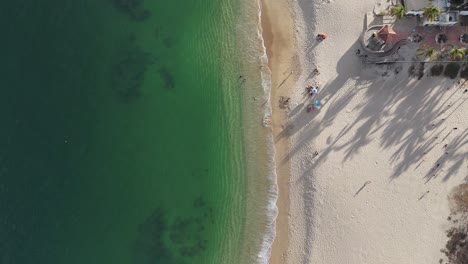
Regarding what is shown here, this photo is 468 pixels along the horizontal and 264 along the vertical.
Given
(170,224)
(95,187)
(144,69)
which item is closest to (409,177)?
(170,224)

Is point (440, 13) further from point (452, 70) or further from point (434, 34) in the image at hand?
point (452, 70)

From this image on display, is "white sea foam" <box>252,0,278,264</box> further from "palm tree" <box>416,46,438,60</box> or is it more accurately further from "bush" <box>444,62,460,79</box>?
"bush" <box>444,62,460,79</box>

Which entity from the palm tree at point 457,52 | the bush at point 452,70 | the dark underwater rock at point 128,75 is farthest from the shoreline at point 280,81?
the bush at point 452,70

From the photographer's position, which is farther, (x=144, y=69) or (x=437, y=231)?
(x=144, y=69)

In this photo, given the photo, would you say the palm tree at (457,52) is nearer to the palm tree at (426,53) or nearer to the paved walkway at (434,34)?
the palm tree at (426,53)

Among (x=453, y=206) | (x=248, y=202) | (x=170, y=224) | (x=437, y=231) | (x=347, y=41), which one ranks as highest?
(x=347, y=41)

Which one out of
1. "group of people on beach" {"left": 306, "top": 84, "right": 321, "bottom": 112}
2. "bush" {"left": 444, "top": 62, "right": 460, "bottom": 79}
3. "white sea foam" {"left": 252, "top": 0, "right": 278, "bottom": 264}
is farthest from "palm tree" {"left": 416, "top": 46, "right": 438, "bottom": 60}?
"white sea foam" {"left": 252, "top": 0, "right": 278, "bottom": 264}

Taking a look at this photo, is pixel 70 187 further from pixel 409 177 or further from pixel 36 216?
pixel 409 177
